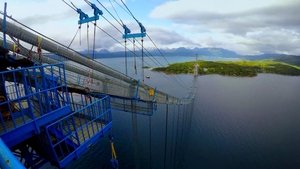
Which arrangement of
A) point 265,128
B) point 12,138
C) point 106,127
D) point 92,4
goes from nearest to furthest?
point 12,138 < point 106,127 < point 92,4 < point 265,128

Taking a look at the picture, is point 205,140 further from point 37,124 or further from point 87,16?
point 37,124

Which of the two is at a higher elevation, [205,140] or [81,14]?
[81,14]

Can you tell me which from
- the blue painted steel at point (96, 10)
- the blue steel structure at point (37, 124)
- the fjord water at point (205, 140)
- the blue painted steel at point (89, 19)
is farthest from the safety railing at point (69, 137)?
the fjord water at point (205, 140)

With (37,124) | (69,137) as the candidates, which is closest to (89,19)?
(69,137)

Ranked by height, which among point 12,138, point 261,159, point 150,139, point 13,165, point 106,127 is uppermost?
point 13,165

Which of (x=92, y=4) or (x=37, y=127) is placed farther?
(x=92, y=4)

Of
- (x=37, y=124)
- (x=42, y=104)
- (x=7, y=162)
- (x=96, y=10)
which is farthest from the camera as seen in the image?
(x=96, y=10)

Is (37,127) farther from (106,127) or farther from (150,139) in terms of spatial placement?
(150,139)

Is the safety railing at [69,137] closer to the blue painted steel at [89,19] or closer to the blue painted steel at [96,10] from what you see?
the blue painted steel at [89,19]

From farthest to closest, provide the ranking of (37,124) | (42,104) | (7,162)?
(42,104)
(37,124)
(7,162)

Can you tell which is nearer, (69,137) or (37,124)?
(37,124)

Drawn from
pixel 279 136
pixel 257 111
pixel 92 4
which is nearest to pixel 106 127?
pixel 92 4
